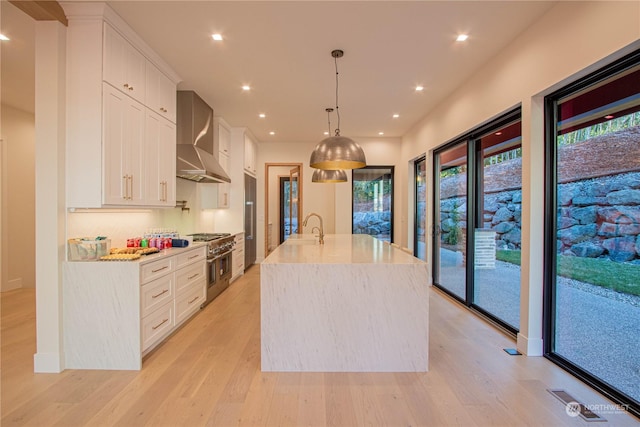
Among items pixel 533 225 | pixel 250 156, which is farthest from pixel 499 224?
pixel 250 156

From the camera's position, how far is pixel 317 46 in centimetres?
298

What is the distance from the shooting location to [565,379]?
2.31m

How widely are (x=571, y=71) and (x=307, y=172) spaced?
5.28 m

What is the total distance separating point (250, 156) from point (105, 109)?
3941 mm

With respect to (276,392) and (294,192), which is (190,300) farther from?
(294,192)

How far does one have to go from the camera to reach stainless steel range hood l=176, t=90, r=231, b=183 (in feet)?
12.7

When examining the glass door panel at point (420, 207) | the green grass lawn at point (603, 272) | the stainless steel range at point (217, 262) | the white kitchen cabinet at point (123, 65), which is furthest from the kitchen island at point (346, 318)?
the glass door panel at point (420, 207)

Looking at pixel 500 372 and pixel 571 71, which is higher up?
pixel 571 71

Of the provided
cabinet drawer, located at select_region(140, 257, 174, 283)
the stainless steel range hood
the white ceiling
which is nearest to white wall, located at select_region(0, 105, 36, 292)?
the white ceiling

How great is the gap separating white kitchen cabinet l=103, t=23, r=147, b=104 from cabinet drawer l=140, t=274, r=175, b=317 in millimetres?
1747

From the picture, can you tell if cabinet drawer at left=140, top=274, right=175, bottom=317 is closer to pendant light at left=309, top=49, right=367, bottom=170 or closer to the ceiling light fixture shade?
pendant light at left=309, top=49, right=367, bottom=170

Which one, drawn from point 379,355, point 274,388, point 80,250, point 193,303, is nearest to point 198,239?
point 193,303

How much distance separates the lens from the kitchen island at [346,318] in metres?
2.43

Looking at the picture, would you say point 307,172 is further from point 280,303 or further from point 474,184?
point 280,303
